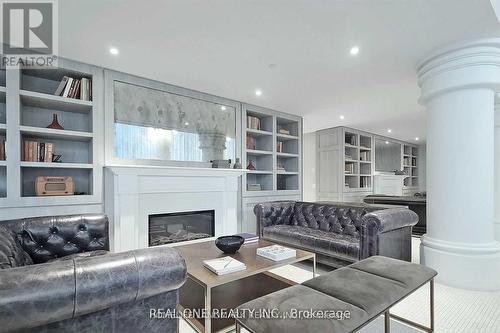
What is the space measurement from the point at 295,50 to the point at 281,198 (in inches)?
118

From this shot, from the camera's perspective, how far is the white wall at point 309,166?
23.4 ft

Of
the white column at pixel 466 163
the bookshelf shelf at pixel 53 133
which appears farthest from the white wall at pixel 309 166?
the bookshelf shelf at pixel 53 133

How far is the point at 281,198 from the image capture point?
501 cm

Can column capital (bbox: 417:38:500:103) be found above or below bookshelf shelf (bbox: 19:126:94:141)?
above

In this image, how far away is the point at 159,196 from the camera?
338 centimetres

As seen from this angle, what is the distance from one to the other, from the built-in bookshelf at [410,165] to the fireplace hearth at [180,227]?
7.35 meters

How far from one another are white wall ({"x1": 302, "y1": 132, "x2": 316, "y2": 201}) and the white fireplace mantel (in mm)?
3495

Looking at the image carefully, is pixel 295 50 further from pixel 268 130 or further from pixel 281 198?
pixel 281 198

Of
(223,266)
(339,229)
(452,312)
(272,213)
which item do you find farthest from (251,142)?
(452,312)

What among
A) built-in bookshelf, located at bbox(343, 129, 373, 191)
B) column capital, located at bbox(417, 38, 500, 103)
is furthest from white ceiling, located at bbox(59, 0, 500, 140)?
built-in bookshelf, located at bbox(343, 129, 373, 191)

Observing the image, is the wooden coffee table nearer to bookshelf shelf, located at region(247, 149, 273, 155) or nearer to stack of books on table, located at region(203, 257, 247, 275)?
stack of books on table, located at region(203, 257, 247, 275)

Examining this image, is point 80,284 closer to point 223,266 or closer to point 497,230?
point 223,266

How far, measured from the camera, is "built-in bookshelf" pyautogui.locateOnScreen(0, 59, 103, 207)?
8.35 feet

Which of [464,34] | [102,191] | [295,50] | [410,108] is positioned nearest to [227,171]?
[102,191]
